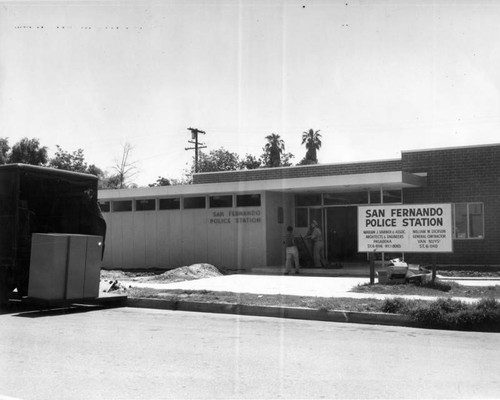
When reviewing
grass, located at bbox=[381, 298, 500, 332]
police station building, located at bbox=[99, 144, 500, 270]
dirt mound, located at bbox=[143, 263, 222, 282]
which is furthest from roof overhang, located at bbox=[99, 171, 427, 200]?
grass, located at bbox=[381, 298, 500, 332]

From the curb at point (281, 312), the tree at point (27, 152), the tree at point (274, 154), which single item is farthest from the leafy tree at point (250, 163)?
the curb at point (281, 312)

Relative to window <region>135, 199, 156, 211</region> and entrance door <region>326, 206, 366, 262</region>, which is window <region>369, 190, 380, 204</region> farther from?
window <region>135, 199, 156, 211</region>

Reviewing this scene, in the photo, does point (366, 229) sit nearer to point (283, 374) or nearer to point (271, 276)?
point (271, 276)

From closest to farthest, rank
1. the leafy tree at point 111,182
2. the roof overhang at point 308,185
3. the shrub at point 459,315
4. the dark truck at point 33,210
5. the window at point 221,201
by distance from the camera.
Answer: the shrub at point 459,315, the dark truck at point 33,210, the roof overhang at point 308,185, the window at point 221,201, the leafy tree at point 111,182

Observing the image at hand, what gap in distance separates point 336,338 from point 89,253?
19.0 feet

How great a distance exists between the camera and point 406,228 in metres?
14.1

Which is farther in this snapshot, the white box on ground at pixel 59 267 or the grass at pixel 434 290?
the grass at pixel 434 290

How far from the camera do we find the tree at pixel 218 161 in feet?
194

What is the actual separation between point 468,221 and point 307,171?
7.08 m

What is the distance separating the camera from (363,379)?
18.8 feet

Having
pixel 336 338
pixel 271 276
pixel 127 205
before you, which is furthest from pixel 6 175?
pixel 127 205

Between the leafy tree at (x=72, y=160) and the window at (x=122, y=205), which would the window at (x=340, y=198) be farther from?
the leafy tree at (x=72, y=160)

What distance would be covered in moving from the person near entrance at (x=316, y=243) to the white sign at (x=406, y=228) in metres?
4.27

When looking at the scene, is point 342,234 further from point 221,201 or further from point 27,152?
point 27,152
